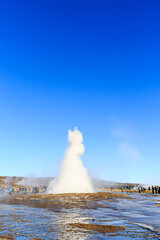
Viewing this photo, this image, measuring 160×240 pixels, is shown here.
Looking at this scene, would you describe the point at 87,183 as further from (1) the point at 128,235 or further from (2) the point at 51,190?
(1) the point at 128,235

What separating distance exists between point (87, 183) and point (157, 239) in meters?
37.4

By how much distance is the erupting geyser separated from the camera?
40781 millimetres

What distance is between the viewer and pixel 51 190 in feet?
134

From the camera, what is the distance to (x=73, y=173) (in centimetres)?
4181

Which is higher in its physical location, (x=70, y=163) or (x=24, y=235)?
(x=70, y=163)


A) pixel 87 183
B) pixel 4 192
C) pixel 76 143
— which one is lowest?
pixel 4 192

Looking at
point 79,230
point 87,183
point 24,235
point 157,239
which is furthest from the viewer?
point 87,183

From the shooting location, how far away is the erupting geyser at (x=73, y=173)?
1606 inches

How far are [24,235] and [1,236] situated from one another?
0.97 metres

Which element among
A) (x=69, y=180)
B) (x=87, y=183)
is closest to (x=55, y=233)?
(x=69, y=180)

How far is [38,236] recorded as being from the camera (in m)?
8.44

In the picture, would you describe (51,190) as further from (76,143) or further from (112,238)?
(112,238)

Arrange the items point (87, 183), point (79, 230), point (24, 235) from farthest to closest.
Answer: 1. point (87, 183)
2. point (79, 230)
3. point (24, 235)

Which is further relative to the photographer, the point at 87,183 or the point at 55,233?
the point at 87,183
